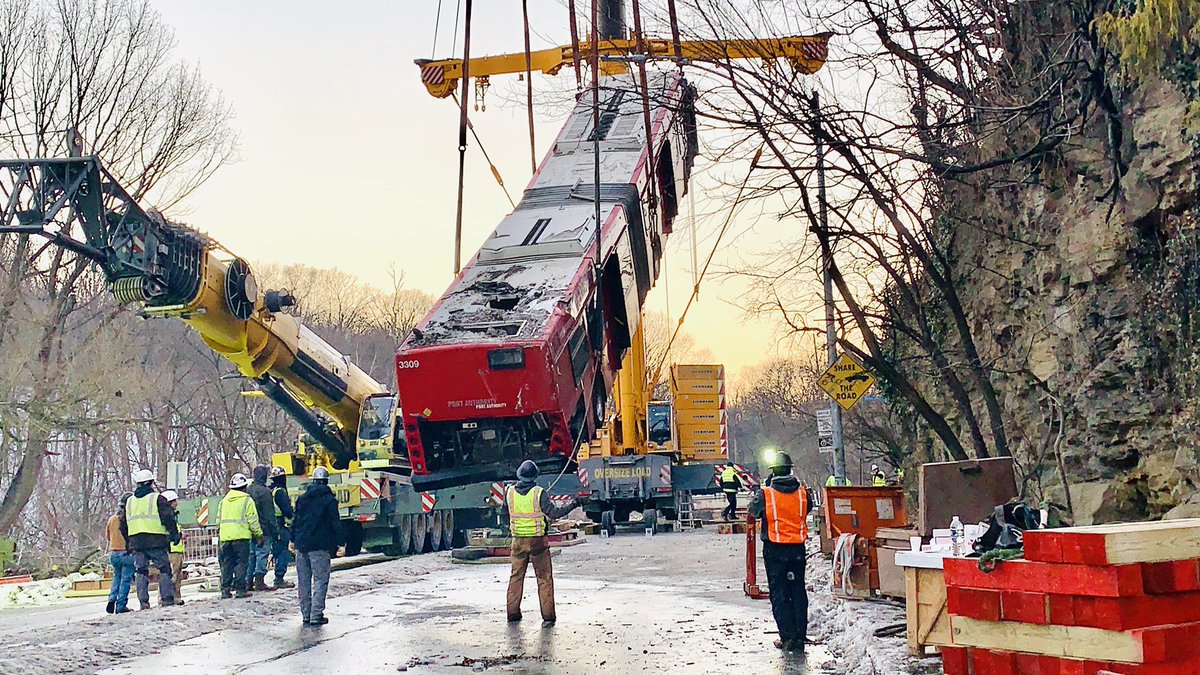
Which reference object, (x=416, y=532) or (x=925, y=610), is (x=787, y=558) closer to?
(x=925, y=610)

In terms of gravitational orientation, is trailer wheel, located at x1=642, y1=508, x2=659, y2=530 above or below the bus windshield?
below

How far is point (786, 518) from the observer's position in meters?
9.54

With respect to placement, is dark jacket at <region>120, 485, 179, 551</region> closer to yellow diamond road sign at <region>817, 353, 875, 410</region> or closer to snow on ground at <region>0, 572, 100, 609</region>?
snow on ground at <region>0, 572, 100, 609</region>

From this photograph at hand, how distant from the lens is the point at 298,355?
63.3 ft

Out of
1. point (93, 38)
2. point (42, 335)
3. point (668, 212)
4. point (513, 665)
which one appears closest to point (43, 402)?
point (42, 335)

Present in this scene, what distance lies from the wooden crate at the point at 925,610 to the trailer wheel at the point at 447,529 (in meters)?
17.6

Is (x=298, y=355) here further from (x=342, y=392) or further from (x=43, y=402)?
(x=43, y=402)

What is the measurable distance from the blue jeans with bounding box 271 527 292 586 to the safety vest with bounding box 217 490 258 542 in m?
1.84

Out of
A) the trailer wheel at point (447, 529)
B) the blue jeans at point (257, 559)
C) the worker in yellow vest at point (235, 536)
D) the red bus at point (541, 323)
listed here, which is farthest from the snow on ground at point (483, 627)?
the trailer wheel at point (447, 529)

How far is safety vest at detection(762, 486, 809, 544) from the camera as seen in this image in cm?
953

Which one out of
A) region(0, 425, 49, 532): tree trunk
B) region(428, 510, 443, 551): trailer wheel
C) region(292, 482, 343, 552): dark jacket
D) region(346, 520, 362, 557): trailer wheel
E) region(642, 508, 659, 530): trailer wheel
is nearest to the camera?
region(292, 482, 343, 552): dark jacket

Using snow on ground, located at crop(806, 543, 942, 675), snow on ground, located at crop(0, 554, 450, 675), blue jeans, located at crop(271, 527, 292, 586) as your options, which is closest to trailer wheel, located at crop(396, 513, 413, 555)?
blue jeans, located at crop(271, 527, 292, 586)

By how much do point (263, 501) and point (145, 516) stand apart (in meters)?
1.63

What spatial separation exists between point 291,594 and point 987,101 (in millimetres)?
10005
